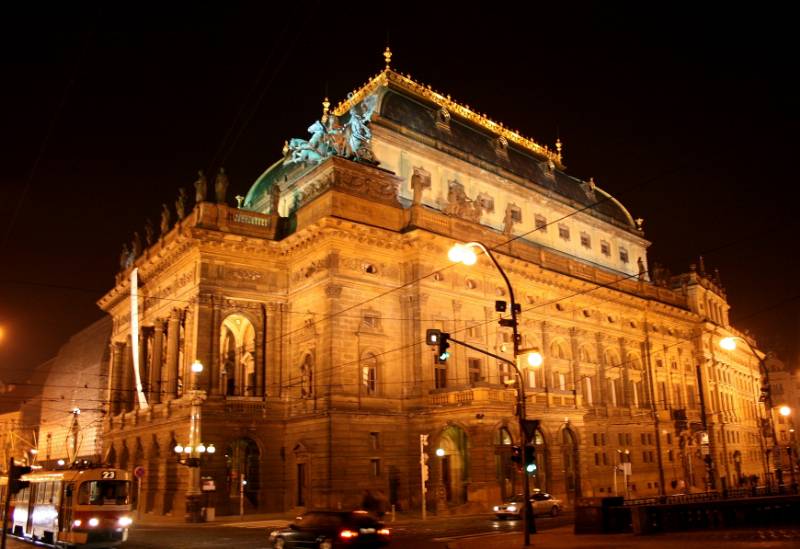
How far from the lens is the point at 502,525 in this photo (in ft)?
106

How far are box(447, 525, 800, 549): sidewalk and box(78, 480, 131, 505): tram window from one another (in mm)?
11782

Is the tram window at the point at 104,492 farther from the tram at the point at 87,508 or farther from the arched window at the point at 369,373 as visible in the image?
the arched window at the point at 369,373

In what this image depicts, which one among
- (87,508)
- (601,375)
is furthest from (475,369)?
(87,508)

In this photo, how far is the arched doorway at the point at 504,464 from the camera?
1649 inches

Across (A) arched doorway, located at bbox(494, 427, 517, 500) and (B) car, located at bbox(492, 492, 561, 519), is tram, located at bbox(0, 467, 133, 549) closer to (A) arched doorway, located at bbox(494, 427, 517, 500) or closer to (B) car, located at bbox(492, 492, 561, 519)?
(B) car, located at bbox(492, 492, 561, 519)

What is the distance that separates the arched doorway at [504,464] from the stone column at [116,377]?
91.6ft

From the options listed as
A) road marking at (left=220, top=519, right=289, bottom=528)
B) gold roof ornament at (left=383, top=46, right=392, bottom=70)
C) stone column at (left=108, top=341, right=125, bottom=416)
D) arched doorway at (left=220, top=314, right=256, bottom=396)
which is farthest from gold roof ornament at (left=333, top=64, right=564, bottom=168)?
road marking at (left=220, top=519, right=289, bottom=528)

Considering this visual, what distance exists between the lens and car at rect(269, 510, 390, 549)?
855 inches

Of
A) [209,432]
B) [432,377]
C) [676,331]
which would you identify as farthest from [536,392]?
[676,331]

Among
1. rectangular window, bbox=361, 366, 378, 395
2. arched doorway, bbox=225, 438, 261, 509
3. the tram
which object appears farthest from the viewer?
rectangular window, bbox=361, 366, 378, 395

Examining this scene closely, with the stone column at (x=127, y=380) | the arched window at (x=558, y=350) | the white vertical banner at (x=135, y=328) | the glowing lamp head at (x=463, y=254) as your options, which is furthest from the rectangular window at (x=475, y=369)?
the stone column at (x=127, y=380)

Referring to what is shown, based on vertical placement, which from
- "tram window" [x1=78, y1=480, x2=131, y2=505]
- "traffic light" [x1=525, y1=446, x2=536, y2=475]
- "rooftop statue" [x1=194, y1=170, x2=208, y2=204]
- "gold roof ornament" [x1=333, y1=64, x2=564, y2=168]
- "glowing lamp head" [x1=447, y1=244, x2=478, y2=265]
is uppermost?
"gold roof ornament" [x1=333, y1=64, x2=564, y2=168]

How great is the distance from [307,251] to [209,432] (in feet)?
38.7

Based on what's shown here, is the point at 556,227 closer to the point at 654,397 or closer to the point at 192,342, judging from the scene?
the point at 654,397
